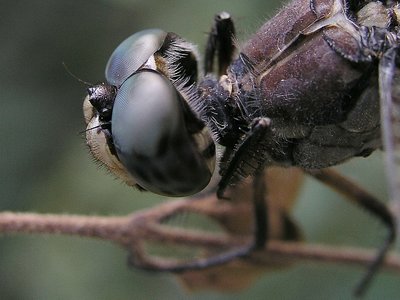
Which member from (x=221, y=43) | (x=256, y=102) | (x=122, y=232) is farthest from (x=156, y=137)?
(x=122, y=232)

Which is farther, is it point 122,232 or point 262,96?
point 122,232

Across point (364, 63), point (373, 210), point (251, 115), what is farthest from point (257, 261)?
point (364, 63)

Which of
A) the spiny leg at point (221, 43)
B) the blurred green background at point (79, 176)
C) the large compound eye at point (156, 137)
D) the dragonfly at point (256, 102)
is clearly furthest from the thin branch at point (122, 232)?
the large compound eye at point (156, 137)

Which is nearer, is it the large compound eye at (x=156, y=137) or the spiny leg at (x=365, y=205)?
the large compound eye at (x=156, y=137)

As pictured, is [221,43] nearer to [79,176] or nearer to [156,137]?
[156,137]

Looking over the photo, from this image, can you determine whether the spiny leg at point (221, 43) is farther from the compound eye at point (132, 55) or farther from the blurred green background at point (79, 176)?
the blurred green background at point (79, 176)

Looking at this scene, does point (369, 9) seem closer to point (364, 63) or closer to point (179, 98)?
point (364, 63)
